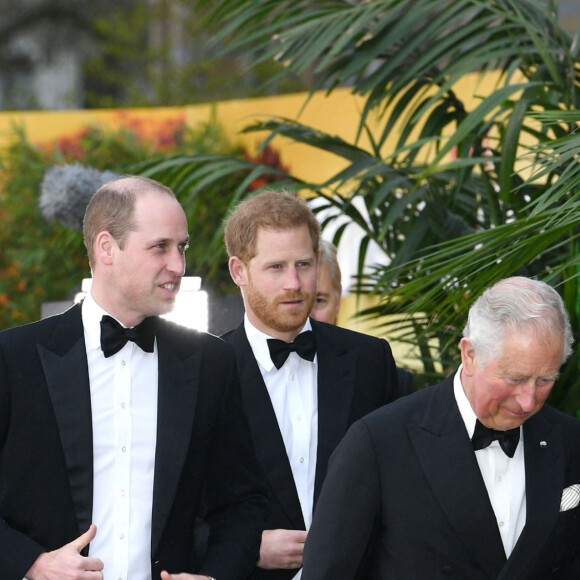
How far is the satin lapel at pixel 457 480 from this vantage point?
260 cm

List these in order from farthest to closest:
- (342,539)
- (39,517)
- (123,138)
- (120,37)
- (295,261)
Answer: (120,37) → (123,138) → (295,261) → (39,517) → (342,539)

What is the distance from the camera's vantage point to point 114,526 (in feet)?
9.18

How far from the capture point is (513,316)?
2520 millimetres

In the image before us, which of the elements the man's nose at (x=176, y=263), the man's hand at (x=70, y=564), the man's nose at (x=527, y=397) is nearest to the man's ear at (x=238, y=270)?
the man's nose at (x=176, y=263)

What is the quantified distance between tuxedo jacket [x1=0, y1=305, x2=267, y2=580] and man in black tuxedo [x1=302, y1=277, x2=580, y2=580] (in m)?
0.37

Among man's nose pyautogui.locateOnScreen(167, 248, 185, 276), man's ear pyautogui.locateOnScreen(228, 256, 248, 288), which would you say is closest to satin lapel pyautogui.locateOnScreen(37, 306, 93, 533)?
man's nose pyautogui.locateOnScreen(167, 248, 185, 276)

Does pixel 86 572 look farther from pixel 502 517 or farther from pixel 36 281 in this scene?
pixel 36 281

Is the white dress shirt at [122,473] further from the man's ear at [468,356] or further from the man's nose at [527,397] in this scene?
the man's nose at [527,397]

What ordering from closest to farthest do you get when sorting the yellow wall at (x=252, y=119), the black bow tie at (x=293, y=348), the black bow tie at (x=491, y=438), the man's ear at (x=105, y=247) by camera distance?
the black bow tie at (x=491, y=438) < the man's ear at (x=105, y=247) < the black bow tie at (x=293, y=348) < the yellow wall at (x=252, y=119)

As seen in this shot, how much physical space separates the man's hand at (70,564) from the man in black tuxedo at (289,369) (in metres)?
0.59

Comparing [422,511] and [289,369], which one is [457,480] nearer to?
[422,511]

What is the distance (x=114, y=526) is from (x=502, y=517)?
2.75 ft

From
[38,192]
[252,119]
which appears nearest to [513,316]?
[252,119]

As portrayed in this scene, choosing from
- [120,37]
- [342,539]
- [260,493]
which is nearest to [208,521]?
[260,493]
